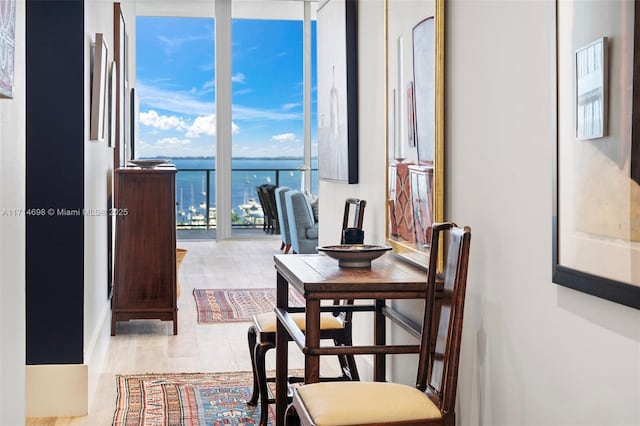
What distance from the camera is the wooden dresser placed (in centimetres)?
574

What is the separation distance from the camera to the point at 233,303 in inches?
276

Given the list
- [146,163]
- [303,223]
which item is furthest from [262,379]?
[303,223]

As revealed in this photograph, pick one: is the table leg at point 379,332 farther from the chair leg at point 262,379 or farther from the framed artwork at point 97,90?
the framed artwork at point 97,90

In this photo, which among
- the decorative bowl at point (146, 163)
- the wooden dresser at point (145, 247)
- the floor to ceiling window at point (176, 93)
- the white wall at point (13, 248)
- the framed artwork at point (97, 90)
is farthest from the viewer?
the floor to ceiling window at point (176, 93)

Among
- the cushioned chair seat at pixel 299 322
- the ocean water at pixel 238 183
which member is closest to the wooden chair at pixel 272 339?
the cushioned chair seat at pixel 299 322

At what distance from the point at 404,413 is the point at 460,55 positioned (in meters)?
1.17

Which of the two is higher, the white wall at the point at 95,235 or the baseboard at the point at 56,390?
the white wall at the point at 95,235

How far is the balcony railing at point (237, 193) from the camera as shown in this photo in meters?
12.9

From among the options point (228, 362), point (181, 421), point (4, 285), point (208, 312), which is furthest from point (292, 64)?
point (4, 285)

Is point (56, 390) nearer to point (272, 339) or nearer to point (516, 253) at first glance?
point (272, 339)

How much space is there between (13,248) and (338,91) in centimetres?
221

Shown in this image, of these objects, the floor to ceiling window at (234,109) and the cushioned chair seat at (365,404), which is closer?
the cushioned chair seat at (365,404)

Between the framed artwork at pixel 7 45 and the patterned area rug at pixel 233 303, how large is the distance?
403 centimetres

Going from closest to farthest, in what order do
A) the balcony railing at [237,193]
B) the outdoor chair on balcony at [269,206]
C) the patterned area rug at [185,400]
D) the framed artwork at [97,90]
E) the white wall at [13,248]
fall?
the white wall at [13,248] < the patterned area rug at [185,400] < the framed artwork at [97,90] < the outdoor chair on balcony at [269,206] < the balcony railing at [237,193]
